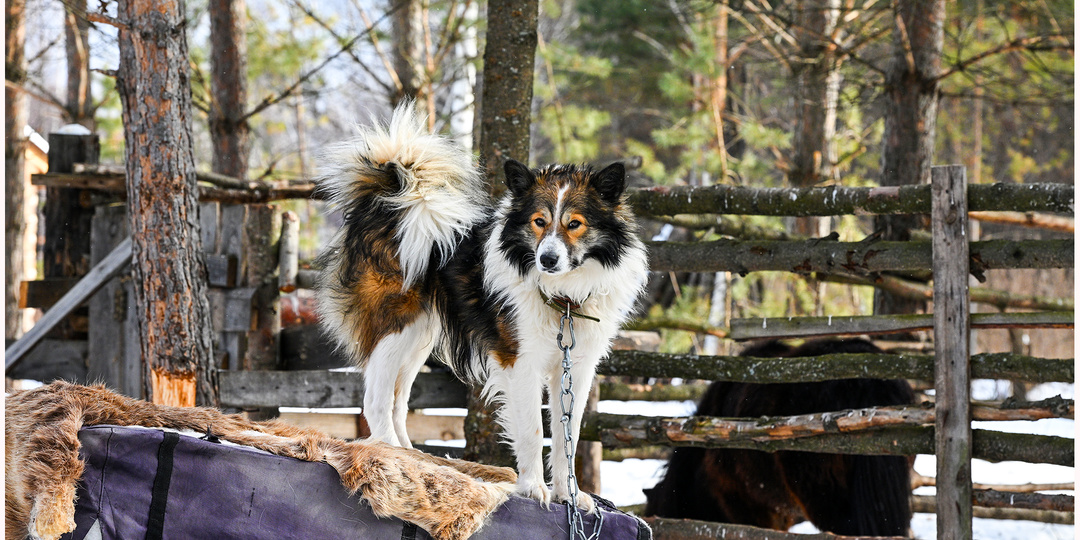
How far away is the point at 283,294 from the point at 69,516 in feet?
11.8

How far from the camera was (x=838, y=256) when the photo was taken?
4734 mm

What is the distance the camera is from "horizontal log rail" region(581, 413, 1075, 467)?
4.31m

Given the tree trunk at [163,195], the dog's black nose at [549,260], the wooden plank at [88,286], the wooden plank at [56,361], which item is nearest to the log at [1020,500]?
the dog's black nose at [549,260]

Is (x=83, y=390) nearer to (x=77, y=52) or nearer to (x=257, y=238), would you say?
(x=257, y=238)

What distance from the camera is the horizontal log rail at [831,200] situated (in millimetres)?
4344

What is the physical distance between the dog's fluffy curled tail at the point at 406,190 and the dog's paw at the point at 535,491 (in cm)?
114

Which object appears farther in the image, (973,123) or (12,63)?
(973,123)

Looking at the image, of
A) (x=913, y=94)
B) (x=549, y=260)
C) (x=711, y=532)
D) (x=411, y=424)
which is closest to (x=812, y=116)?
(x=913, y=94)

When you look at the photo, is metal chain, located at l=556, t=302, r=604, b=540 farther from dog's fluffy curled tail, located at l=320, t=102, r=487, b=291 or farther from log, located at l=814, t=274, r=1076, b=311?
log, located at l=814, t=274, r=1076, b=311

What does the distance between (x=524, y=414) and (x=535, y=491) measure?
373 millimetres

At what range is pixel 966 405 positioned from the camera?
14.0 ft

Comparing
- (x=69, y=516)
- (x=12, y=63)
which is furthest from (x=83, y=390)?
(x=12, y=63)

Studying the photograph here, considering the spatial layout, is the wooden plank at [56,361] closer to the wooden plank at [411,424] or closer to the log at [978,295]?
the wooden plank at [411,424]

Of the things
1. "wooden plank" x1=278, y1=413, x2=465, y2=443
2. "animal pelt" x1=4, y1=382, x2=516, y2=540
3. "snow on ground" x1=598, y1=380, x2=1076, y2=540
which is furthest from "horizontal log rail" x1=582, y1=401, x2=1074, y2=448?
"animal pelt" x1=4, y1=382, x2=516, y2=540
